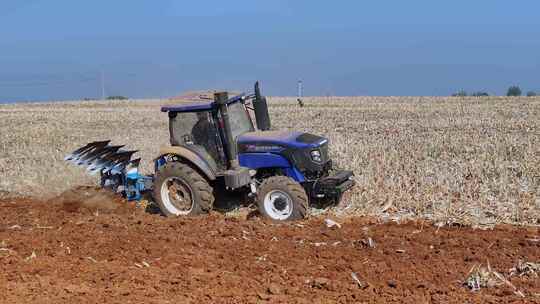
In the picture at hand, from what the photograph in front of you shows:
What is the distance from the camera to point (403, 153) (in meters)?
12.1

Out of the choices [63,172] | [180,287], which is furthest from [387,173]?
[63,172]

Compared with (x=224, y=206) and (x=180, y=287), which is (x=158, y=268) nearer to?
(x=180, y=287)

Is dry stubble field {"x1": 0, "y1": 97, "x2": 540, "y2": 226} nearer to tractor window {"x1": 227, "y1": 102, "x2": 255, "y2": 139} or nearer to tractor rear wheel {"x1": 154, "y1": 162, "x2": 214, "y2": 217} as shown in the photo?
tractor window {"x1": 227, "y1": 102, "x2": 255, "y2": 139}

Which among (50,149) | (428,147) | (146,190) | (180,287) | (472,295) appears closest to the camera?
(472,295)

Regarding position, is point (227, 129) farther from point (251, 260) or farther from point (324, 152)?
point (251, 260)

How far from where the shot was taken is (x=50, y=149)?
15.1 metres

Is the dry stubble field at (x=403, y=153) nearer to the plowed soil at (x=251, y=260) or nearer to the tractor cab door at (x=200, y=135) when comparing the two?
the plowed soil at (x=251, y=260)

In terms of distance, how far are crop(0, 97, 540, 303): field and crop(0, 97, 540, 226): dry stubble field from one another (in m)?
0.04

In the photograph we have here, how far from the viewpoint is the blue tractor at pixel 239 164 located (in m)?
8.20

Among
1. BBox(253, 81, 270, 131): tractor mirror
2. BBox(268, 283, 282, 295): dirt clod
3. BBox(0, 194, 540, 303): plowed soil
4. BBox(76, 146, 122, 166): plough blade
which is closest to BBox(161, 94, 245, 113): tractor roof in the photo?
BBox(253, 81, 270, 131): tractor mirror

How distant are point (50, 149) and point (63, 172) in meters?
3.45

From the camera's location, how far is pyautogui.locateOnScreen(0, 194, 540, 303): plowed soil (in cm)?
559

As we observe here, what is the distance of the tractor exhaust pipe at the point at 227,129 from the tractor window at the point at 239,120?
0.53 feet

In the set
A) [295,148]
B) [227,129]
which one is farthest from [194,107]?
[295,148]
